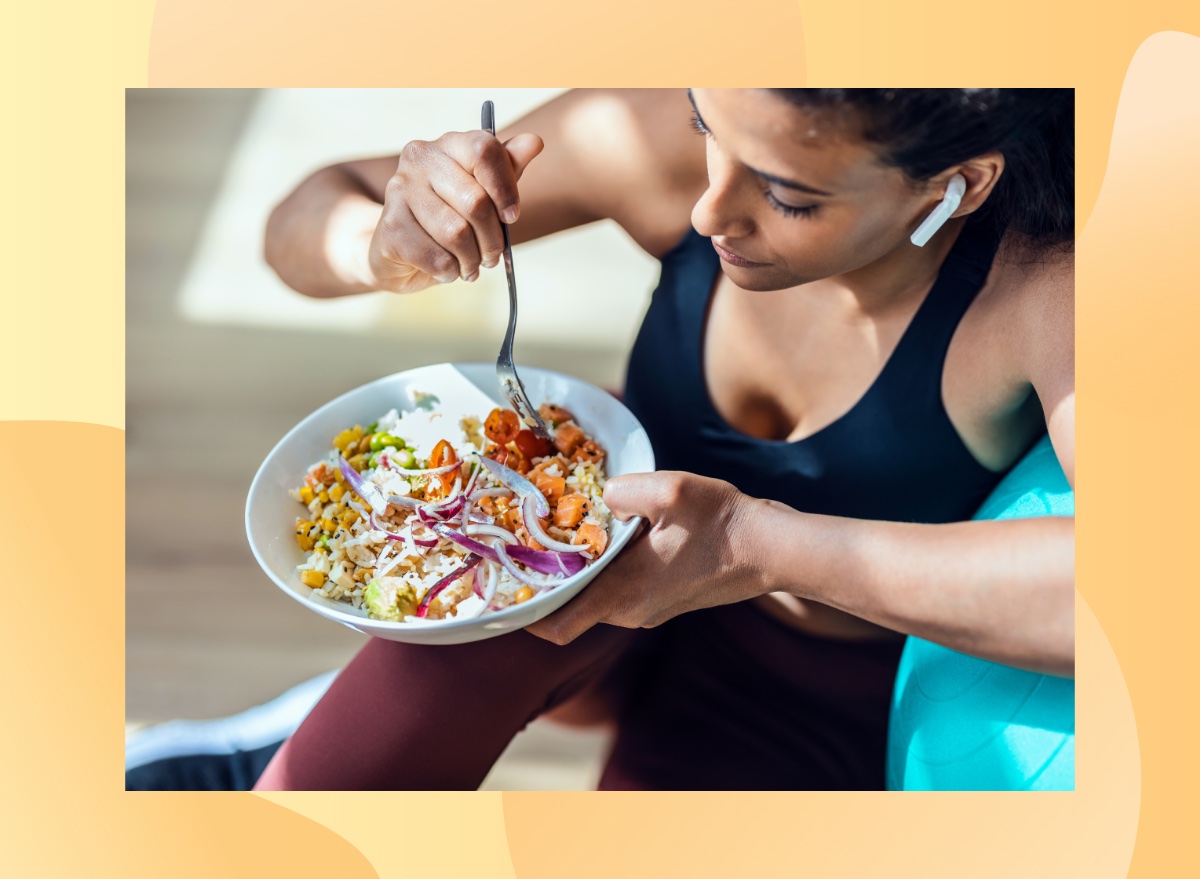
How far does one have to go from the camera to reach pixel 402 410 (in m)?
1.32

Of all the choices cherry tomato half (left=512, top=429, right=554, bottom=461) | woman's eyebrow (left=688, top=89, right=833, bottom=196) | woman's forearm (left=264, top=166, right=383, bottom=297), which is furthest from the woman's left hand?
woman's forearm (left=264, top=166, right=383, bottom=297)

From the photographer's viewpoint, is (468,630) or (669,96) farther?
(669,96)

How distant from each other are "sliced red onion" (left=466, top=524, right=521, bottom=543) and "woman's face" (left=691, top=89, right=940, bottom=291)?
40cm

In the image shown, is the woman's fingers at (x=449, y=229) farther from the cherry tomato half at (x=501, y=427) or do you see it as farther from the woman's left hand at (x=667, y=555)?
the woman's left hand at (x=667, y=555)

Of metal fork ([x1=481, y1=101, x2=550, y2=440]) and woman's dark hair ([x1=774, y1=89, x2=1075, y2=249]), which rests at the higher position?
woman's dark hair ([x1=774, y1=89, x2=1075, y2=249])

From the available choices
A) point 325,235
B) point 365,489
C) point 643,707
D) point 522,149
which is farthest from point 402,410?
point 643,707

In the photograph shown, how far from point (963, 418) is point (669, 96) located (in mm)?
511

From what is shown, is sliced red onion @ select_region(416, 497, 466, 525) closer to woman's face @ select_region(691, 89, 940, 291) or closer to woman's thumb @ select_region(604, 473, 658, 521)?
woman's thumb @ select_region(604, 473, 658, 521)

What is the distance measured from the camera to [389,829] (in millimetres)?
1321

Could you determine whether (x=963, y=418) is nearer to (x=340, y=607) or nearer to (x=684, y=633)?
(x=684, y=633)

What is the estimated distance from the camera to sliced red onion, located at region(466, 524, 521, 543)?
3.86 feet
